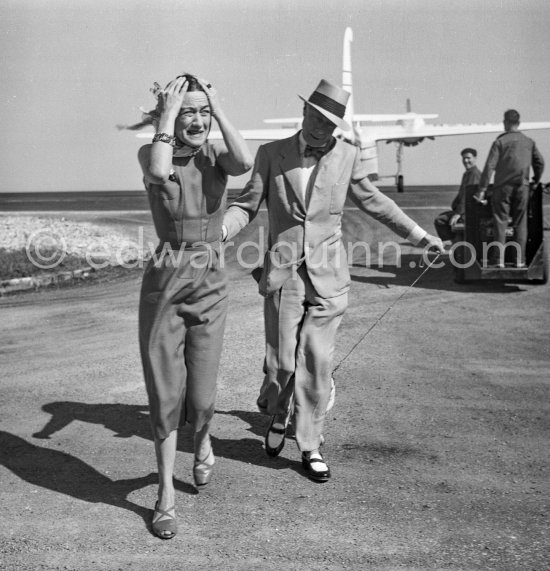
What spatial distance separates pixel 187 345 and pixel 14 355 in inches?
171

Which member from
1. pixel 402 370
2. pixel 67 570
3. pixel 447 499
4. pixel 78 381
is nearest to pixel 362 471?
pixel 447 499

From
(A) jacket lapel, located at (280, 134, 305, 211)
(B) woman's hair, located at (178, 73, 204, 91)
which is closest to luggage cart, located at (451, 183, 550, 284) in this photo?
(A) jacket lapel, located at (280, 134, 305, 211)

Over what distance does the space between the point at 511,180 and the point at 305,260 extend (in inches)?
287

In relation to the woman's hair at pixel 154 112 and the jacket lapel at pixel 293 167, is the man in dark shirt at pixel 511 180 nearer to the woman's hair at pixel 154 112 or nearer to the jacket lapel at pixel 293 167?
the jacket lapel at pixel 293 167

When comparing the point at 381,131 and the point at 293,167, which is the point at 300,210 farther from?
the point at 381,131

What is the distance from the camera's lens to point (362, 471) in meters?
5.41

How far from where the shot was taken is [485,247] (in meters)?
12.5

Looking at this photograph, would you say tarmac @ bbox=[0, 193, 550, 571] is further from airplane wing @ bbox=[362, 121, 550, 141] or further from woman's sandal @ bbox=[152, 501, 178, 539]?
airplane wing @ bbox=[362, 121, 550, 141]

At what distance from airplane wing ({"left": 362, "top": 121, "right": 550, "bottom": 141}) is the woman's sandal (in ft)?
126

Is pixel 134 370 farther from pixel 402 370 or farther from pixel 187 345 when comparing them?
pixel 187 345

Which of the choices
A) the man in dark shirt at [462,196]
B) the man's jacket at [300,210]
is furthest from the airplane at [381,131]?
the man's jacket at [300,210]

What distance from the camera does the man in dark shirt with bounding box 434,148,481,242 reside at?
13.5 metres

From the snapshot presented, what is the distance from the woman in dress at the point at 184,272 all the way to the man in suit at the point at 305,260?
0.62 metres

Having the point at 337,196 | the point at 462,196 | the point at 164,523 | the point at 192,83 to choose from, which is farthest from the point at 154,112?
the point at 462,196
